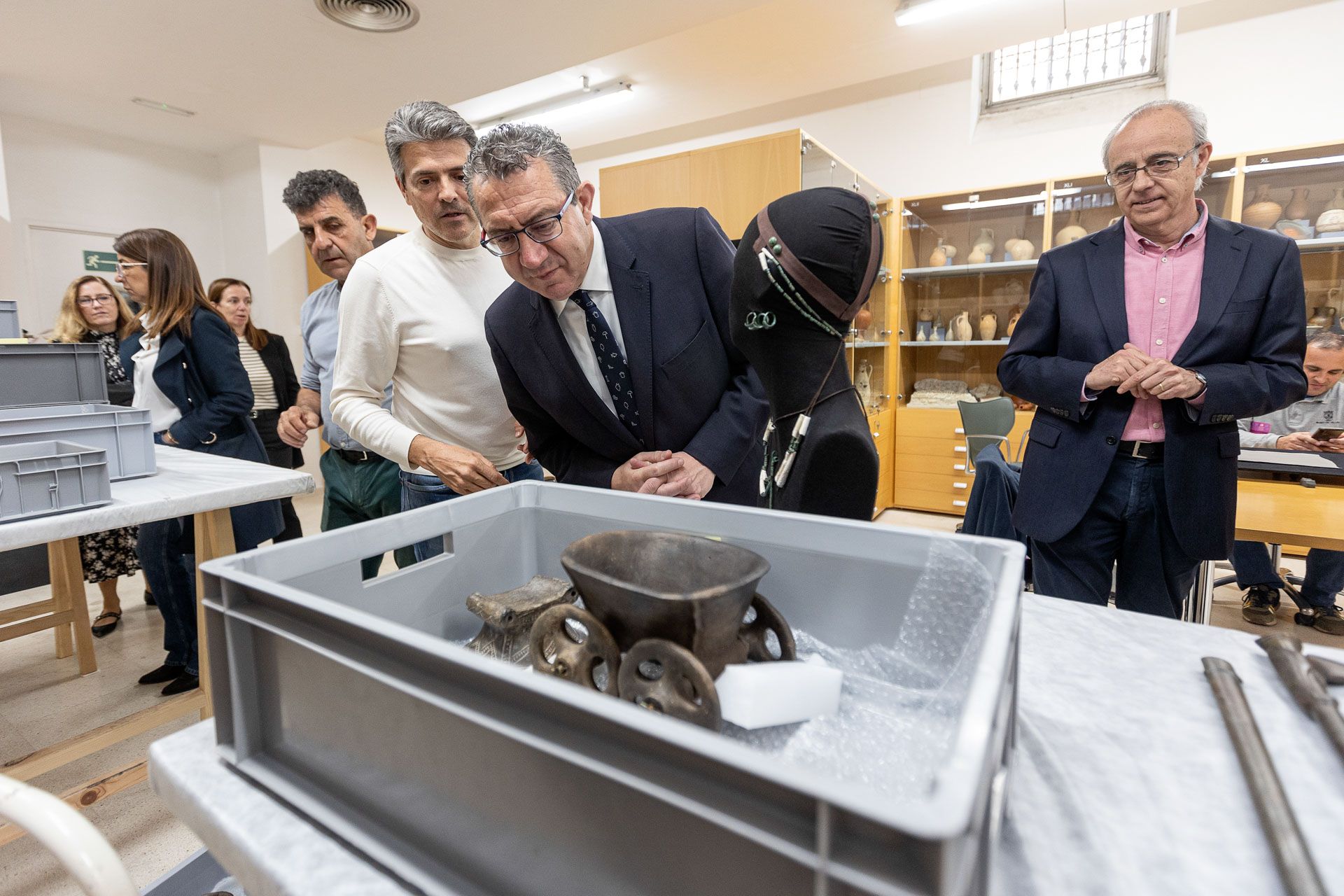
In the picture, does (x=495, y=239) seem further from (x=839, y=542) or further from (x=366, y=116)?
(x=366, y=116)

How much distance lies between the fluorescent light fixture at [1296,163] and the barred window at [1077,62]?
1.04 meters

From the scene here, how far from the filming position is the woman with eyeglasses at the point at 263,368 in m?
3.60

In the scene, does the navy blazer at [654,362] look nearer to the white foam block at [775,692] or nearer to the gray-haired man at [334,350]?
the white foam block at [775,692]

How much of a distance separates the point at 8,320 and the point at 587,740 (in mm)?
2760

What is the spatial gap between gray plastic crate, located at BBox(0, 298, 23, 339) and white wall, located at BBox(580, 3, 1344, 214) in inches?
206

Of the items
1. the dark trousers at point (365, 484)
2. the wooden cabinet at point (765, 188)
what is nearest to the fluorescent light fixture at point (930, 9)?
the wooden cabinet at point (765, 188)

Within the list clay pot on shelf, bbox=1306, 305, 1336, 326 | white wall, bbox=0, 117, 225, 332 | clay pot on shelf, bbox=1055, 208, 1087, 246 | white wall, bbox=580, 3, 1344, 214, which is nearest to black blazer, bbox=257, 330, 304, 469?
white wall, bbox=0, 117, 225, 332

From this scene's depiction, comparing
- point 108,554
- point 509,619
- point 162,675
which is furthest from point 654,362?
point 108,554

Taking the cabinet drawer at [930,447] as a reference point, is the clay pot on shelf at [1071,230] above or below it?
above

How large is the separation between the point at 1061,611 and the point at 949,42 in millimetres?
4636

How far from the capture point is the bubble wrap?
0.58 meters

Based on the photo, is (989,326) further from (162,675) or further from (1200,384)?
(162,675)

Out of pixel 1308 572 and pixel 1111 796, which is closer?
pixel 1111 796

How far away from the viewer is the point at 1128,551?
163 centimetres
